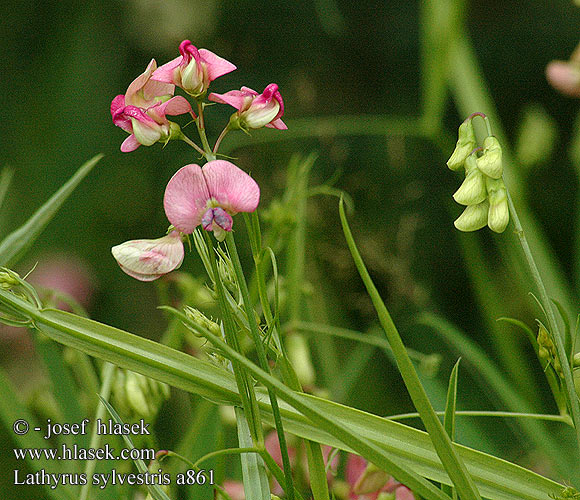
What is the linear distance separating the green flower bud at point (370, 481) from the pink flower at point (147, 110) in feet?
0.66

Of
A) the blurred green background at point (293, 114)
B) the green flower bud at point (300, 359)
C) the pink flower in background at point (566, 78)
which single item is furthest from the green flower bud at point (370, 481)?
the blurred green background at point (293, 114)

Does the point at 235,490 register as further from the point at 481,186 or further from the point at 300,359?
the point at 481,186

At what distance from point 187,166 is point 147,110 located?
3 cm

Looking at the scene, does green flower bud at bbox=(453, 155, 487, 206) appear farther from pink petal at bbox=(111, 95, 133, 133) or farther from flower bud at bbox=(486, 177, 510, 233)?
pink petal at bbox=(111, 95, 133, 133)

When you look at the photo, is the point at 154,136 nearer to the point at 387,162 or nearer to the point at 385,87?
the point at 387,162

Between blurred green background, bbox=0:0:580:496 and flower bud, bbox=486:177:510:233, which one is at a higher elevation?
blurred green background, bbox=0:0:580:496

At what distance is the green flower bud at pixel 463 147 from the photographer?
0.29 metres

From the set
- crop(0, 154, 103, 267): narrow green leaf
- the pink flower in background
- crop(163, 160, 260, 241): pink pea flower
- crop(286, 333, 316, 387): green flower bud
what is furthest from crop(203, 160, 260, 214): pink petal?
the pink flower in background

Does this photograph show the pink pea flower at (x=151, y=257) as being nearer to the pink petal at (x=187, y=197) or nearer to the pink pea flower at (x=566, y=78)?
the pink petal at (x=187, y=197)

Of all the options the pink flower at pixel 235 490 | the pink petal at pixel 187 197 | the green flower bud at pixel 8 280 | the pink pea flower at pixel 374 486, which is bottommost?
the pink flower at pixel 235 490

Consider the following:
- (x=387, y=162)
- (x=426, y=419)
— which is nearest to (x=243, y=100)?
(x=426, y=419)

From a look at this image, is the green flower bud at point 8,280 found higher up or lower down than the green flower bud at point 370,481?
higher up

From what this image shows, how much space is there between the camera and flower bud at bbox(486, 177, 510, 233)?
27 centimetres

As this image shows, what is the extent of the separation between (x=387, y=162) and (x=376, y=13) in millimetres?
311
